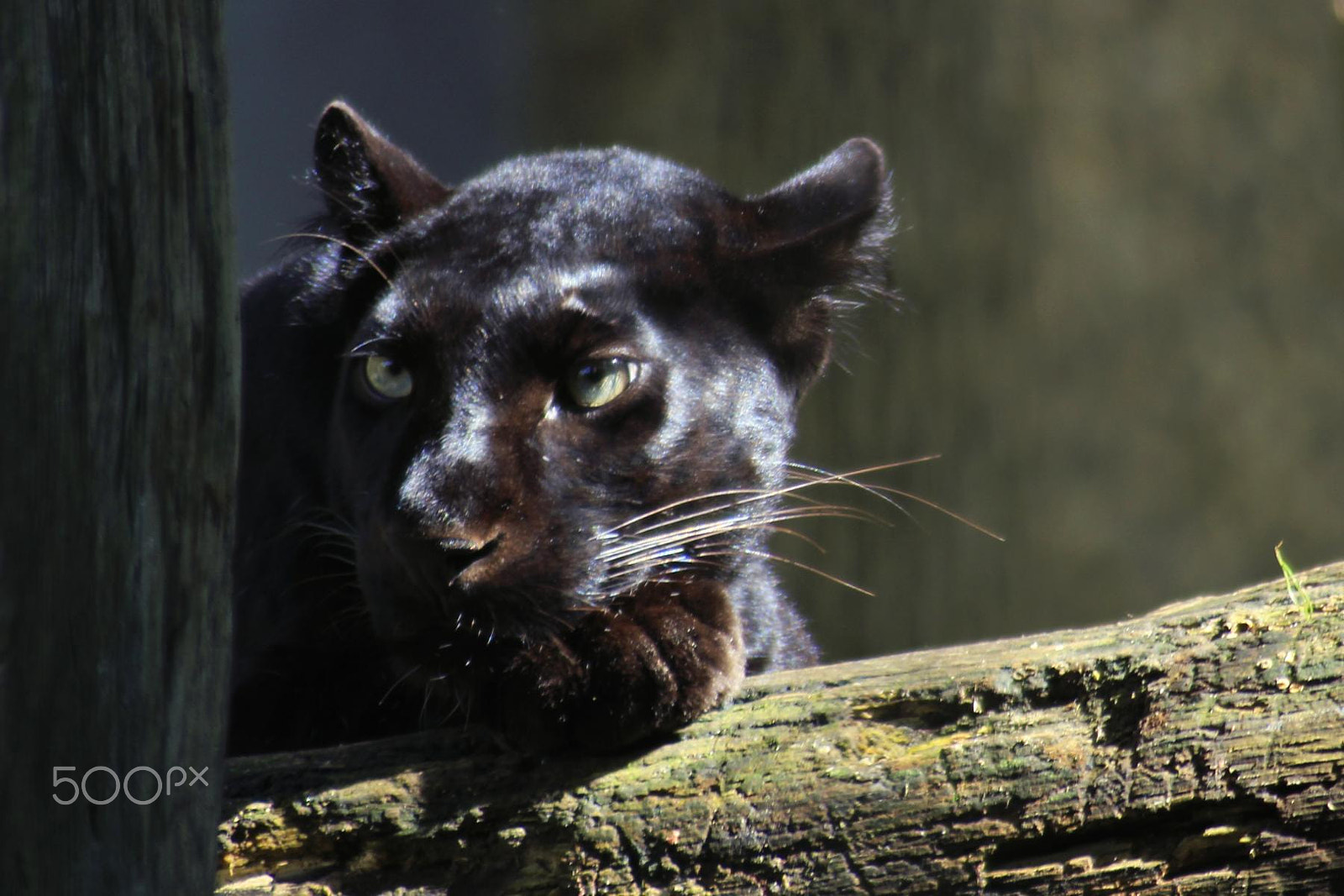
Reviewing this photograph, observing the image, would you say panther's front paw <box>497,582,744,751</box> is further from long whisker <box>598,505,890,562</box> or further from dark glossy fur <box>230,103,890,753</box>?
long whisker <box>598,505,890,562</box>

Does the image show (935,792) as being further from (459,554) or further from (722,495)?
(722,495)

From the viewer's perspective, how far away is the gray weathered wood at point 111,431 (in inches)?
59.2

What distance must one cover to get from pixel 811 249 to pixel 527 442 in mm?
983

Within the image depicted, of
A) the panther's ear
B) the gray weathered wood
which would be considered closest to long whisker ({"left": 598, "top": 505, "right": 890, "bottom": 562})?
the panther's ear

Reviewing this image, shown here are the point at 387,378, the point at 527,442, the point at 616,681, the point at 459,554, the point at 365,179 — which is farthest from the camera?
the point at 365,179

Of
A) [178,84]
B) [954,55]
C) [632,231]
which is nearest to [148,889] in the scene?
[178,84]

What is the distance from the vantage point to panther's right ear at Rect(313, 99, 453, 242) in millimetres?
3076

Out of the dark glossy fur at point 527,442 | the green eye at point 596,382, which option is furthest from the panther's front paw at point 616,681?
the green eye at point 596,382

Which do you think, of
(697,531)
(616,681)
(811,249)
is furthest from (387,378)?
(811,249)

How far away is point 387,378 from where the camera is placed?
2729mm

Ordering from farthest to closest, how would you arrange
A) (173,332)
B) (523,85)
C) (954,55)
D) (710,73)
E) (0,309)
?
(523,85) → (710,73) → (954,55) → (173,332) → (0,309)

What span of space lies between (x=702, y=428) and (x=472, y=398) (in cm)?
52

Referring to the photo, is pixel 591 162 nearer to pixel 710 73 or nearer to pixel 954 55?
pixel 954 55

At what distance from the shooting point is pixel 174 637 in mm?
1633
